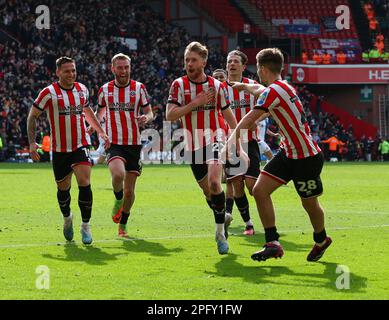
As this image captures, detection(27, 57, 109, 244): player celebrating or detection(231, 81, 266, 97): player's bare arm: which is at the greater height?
detection(231, 81, 266, 97): player's bare arm

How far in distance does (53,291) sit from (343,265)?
3.28 m

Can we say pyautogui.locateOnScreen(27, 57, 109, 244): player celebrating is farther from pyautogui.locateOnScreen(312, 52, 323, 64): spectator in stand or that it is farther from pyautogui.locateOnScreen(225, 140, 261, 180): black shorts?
pyautogui.locateOnScreen(312, 52, 323, 64): spectator in stand

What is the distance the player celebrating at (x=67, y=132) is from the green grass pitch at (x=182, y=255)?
0.59 meters

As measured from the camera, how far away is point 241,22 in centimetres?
5647

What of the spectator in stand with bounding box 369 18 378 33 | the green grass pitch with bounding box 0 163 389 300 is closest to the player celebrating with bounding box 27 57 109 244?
the green grass pitch with bounding box 0 163 389 300

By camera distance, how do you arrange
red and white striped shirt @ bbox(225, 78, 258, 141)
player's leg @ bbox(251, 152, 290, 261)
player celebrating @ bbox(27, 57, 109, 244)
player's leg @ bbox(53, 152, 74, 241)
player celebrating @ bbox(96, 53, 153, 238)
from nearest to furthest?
player's leg @ bbox(251, 152, 290, 261)
player celebrating @ bbox(27, 57, 109, 244)
player's leg @ bbox(53, 152, 74, 241)
player celebrating @ bbox(96, 53, 153, 238)
red and white striped shirt @ bbox(225, 78, 258, 141)

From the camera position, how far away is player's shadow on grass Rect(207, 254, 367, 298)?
873cm

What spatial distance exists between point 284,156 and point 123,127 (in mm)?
3916

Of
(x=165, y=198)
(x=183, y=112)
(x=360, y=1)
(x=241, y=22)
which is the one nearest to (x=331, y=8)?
(x=360, y=1)

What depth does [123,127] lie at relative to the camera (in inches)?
536

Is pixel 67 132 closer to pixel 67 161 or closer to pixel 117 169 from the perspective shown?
pixel 67 161

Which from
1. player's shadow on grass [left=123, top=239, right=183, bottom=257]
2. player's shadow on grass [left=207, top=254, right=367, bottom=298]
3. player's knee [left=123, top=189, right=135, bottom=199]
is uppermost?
player's knee [left=123, top=189, right=135, bottom=199]

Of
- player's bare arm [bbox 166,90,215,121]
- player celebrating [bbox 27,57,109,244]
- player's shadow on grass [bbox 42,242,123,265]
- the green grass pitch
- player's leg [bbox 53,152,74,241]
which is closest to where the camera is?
the green grass pitch

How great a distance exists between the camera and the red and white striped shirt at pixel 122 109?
13594 mm
